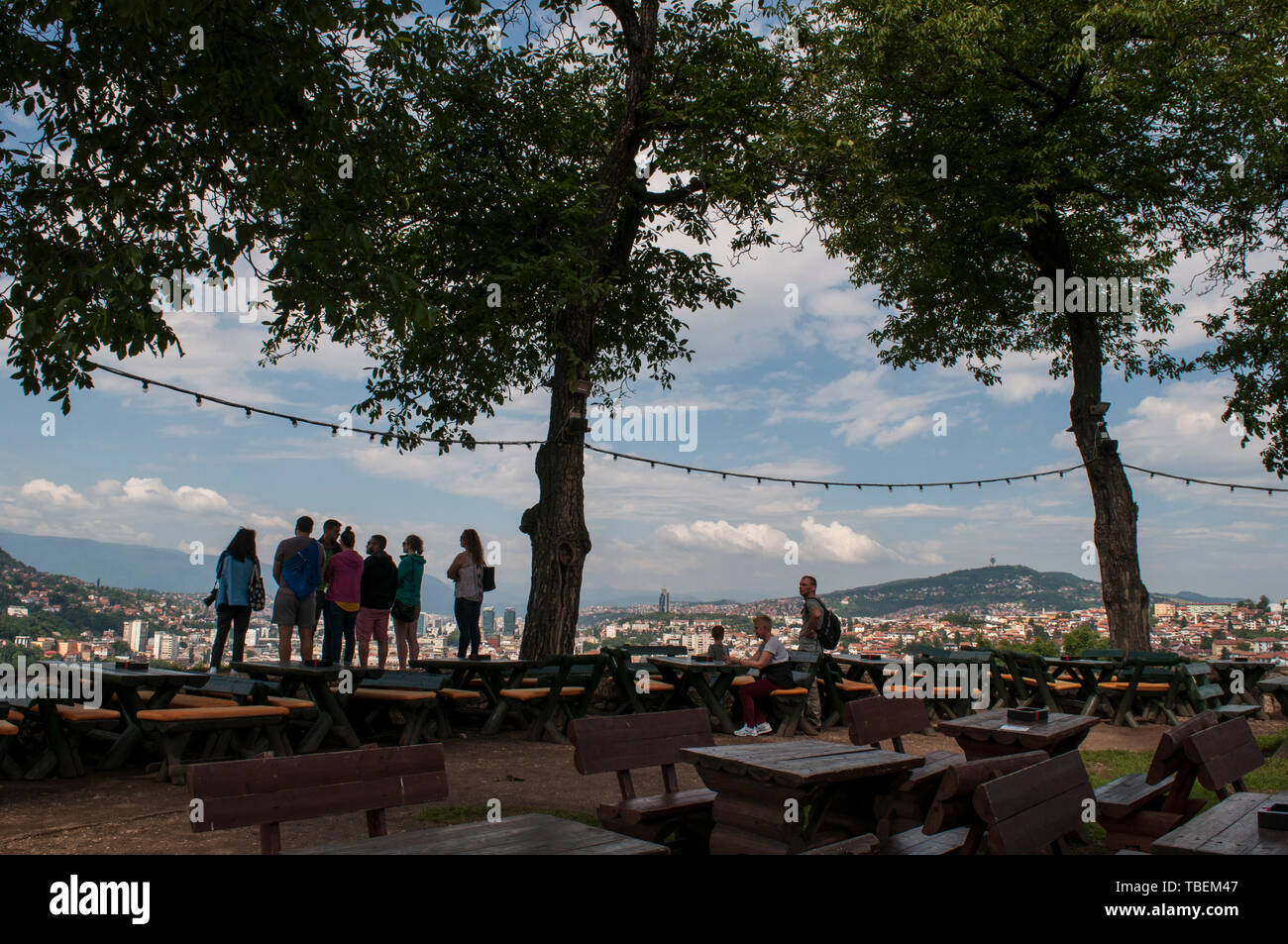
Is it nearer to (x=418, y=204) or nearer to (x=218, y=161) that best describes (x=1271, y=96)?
(x=418, y=204)

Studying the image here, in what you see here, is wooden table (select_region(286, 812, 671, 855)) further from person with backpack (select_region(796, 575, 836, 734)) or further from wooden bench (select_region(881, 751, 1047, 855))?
person with backpack (select_region(796, 575, 836, 734))

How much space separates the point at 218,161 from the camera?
279 inches

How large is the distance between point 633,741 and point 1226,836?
243cm

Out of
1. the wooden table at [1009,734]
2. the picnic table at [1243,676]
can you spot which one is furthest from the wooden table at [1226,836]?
the picnic table at [1243,676]

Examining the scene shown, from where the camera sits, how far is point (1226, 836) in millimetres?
3465

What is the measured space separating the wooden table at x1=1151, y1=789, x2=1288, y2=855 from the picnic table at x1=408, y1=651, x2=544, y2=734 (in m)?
6.27

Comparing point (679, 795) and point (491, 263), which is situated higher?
point (491, 263)

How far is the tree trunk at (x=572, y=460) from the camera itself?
10.8 meters

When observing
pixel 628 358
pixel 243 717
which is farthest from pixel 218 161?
pixel 628 358

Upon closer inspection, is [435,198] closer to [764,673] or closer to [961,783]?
[764,673]

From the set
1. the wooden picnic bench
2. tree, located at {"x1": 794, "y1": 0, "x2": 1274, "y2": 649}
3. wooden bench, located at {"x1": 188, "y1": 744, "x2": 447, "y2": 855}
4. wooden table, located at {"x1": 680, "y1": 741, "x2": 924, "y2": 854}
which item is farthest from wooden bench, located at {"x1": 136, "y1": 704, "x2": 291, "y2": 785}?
tree, located at {"x1": 794, "y1": 0, "x2": 1274, "y2": 649}

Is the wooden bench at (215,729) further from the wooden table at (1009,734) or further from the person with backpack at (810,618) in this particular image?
the person with backpack at (810,618)

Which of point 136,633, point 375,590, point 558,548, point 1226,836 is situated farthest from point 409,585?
point 1226,836
